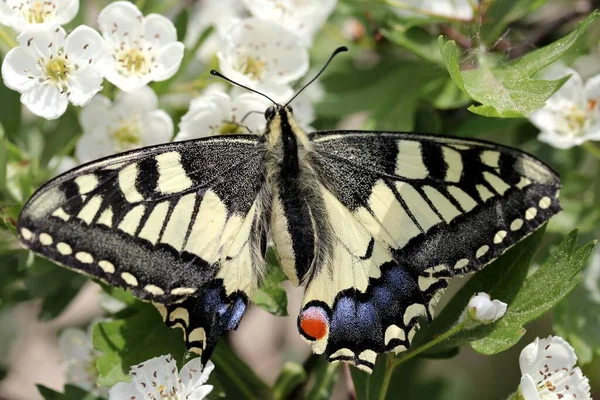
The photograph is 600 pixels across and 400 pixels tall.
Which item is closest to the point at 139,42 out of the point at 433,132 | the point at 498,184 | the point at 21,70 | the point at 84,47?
the point at 84,47

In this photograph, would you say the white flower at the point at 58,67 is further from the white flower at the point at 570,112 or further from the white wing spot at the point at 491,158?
the white flower at the point at 570,112

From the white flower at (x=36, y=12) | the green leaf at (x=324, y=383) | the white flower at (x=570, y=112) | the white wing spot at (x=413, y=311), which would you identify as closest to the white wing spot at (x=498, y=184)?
the white wing spot at (x=413, y=311)

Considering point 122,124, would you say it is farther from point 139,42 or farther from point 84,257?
point 84,257

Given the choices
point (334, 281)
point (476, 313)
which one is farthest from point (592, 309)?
point (334, 281)

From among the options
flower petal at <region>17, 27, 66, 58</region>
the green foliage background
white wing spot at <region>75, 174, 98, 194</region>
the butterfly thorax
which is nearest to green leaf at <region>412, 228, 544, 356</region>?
the green foliage background

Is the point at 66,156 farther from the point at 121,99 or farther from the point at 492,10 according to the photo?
the point at 492,10
